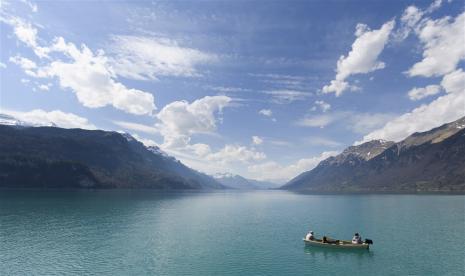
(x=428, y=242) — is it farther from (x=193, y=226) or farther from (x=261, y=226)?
(x=193, y=226)

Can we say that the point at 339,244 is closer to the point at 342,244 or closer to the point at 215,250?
the point at 342,244

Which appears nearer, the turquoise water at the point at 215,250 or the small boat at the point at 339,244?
the turquoise water at the point at 215,250

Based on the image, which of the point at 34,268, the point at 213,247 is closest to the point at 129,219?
the point at 213,247

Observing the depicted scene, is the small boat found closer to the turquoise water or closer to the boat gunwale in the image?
the boat gunwale

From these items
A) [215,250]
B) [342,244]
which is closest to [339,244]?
[342,244]

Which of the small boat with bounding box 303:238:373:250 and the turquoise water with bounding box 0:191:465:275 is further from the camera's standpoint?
the small boat with bounding box 303:238:373:250

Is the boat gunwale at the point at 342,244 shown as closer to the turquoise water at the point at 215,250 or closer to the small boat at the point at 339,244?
A: the small boat at the point at 339,244

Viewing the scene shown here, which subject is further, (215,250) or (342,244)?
(342,244)

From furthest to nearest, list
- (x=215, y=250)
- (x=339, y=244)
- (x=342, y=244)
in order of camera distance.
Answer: (x=339, y=244), (x=342, y=244), (x=215, y=250)

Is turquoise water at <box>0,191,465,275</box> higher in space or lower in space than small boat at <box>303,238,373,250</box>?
lower

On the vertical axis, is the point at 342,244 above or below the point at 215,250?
above

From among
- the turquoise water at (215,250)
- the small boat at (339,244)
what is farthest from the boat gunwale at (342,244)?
the turquoise water at (215,250)

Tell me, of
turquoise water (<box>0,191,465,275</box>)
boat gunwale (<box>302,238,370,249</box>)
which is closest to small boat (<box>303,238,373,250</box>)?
boat gunwale (<box>302,238,370,249</box>)

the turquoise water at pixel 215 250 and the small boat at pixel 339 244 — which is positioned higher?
the small boat at pixel 339 244
